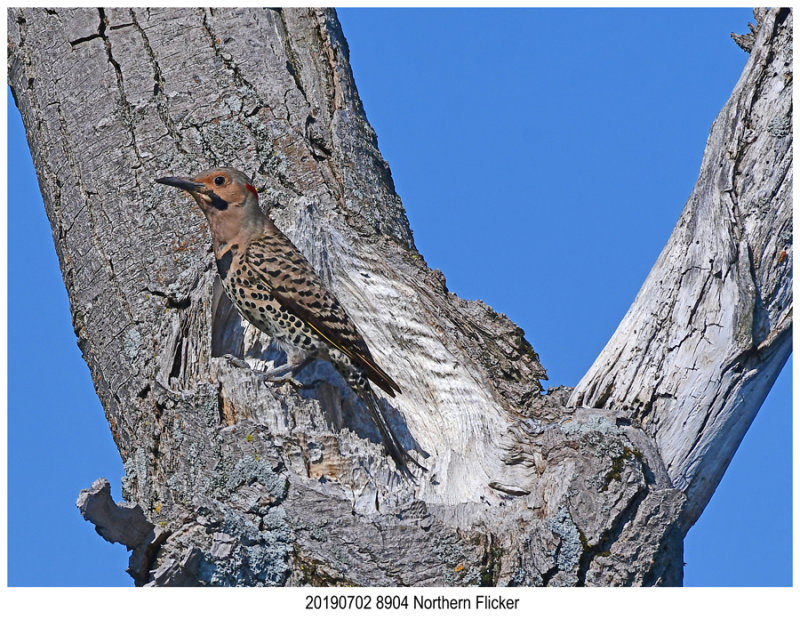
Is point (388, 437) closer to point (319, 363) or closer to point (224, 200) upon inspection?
point (319, 363)

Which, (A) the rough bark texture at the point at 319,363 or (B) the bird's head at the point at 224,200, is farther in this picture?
(B) the bird's head at the point at 224,200

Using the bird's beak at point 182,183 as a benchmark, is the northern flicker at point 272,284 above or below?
below

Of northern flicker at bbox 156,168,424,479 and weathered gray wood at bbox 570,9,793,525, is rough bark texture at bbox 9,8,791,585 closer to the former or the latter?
weathered gray wood at bbox 570,9,793,525

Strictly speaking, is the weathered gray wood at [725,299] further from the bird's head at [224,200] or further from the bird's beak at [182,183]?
the bird's beak at [182,183]

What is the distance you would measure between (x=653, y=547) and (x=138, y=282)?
8.59ft

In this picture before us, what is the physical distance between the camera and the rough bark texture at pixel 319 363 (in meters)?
3.65

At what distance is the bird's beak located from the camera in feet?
15.2

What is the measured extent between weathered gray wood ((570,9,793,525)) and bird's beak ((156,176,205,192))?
7.28 ft

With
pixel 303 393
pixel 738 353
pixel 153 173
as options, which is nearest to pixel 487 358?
pixel 303 393

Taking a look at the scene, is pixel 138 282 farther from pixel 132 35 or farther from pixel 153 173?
pixel 132 35

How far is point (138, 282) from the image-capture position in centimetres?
451

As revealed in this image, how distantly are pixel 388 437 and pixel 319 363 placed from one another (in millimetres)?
808

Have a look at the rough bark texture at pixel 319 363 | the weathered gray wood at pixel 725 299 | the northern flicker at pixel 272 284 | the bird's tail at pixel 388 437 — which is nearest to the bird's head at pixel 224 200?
the northern flicker at pixel 272 284

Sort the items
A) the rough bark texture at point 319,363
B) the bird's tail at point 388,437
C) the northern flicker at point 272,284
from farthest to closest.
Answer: the northern flicker at point 272,284 → the bird's tail at point 388,437 → the rough bark texture at point 319,363
